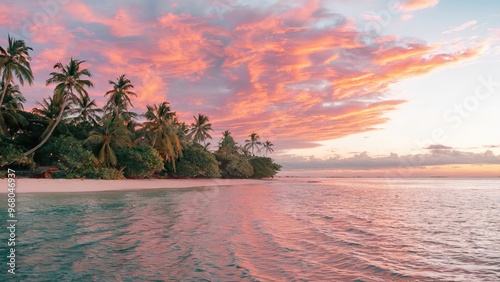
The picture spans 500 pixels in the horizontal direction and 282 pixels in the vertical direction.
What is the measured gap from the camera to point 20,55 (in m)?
34.7

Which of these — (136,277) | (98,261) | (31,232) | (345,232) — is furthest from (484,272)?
(31,232)

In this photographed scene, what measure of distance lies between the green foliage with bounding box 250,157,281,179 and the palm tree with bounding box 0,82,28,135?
59.4 meters

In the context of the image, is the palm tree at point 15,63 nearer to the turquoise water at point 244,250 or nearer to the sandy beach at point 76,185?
the sandy beach at point 76,185

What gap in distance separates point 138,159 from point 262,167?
54.3 metres

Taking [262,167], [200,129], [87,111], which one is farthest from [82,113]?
Result: [262,167]

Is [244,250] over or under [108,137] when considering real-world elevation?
under

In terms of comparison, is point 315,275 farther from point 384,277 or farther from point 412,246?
point 412,246

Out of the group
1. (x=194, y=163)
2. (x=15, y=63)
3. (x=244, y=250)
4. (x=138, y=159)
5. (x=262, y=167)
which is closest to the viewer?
(x=244, y=250)

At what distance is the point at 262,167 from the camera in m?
94.9

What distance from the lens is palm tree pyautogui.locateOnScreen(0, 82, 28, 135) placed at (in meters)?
38.2

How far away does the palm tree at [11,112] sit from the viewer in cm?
3821

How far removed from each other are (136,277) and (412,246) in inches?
312

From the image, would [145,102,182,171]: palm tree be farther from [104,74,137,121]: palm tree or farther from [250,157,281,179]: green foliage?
[250,157,281,179]: green foliage

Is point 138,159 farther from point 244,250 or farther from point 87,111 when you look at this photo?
point 244,250
